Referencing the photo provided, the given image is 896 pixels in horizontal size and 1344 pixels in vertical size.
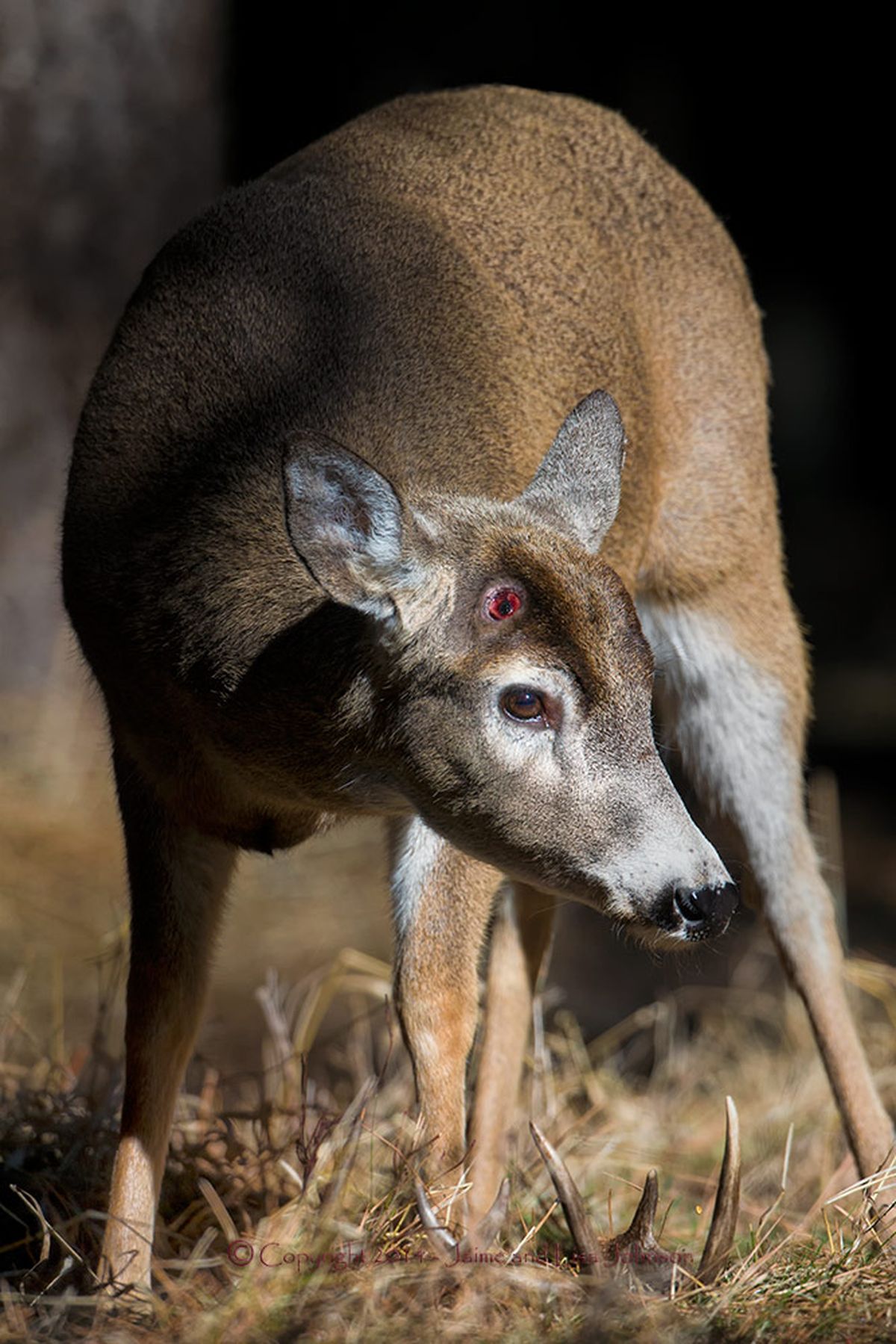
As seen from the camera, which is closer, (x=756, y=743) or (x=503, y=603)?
(x=503, y=603)

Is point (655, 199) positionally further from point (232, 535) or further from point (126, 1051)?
point (126, 1051)

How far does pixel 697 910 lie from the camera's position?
2777 millimetres

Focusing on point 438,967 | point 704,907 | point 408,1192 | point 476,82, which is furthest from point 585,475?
point 476,82

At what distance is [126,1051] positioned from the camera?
3514mm

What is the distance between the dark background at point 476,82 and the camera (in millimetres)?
6754

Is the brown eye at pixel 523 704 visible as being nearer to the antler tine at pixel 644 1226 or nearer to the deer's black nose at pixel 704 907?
the deer's black nose at pixel 704 907

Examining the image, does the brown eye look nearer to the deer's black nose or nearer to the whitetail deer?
the whitetail deer

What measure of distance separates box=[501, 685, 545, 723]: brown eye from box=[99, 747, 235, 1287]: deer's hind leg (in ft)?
2.94

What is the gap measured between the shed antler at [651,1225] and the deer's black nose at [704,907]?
37 centimetres

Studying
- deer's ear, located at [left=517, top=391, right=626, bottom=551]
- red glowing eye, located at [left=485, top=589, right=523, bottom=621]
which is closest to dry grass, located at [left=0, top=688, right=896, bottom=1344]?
red glowing eye, located at [left=485, top=589, right=523, bottom=621]

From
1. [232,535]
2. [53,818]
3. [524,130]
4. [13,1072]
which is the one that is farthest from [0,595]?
[232,535]

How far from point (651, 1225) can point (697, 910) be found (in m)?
0.66

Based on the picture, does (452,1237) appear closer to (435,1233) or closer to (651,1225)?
(435,1233)

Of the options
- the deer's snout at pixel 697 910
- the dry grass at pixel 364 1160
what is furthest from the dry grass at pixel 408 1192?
the deer's snout at pixel 697 910
